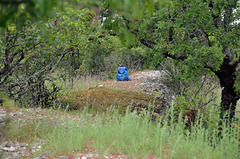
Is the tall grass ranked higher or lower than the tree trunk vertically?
lower

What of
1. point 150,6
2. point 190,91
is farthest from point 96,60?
point 150,6

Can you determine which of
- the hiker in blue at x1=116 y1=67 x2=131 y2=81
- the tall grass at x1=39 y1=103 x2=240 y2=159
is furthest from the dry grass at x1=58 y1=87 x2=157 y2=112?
the tall grass at x1=39 y1=103 x2=240 y2=159

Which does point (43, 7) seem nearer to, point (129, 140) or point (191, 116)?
point (129, 140)

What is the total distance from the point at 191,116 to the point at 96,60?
38.6 ft

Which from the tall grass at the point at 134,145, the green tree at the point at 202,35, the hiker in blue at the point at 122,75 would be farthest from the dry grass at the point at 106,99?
the tall grass at the point at 134,145

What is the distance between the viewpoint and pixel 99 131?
4387mm


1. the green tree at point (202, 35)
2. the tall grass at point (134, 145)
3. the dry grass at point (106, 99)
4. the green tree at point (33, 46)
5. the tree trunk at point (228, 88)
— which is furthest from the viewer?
the dry grass at point (106, 99)

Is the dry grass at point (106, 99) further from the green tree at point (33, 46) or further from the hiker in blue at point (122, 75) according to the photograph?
the hiker in blue at point (122, 75)

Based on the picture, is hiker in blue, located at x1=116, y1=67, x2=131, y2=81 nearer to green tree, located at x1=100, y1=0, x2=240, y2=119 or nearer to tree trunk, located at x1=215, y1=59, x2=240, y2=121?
green tree, located at x1=100, y1=0, x2=240, y2=119

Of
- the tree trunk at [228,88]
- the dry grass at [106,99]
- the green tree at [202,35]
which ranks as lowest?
the dry grass at [106,99]

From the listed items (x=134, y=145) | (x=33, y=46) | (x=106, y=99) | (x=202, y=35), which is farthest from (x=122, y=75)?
(x=134, y=145)

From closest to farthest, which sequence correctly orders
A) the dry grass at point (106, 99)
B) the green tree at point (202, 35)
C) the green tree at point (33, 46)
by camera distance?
the green tree at point (33, 46) → the green tree at point (202, 35) → the dry grass at point (106, 99)

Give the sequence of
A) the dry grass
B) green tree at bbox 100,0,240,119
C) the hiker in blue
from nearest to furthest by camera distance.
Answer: green tree at bbox 100,0,240,119 → the dry grass → the hiker in blue

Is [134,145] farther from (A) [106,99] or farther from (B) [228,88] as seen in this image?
(A) [106,99]
